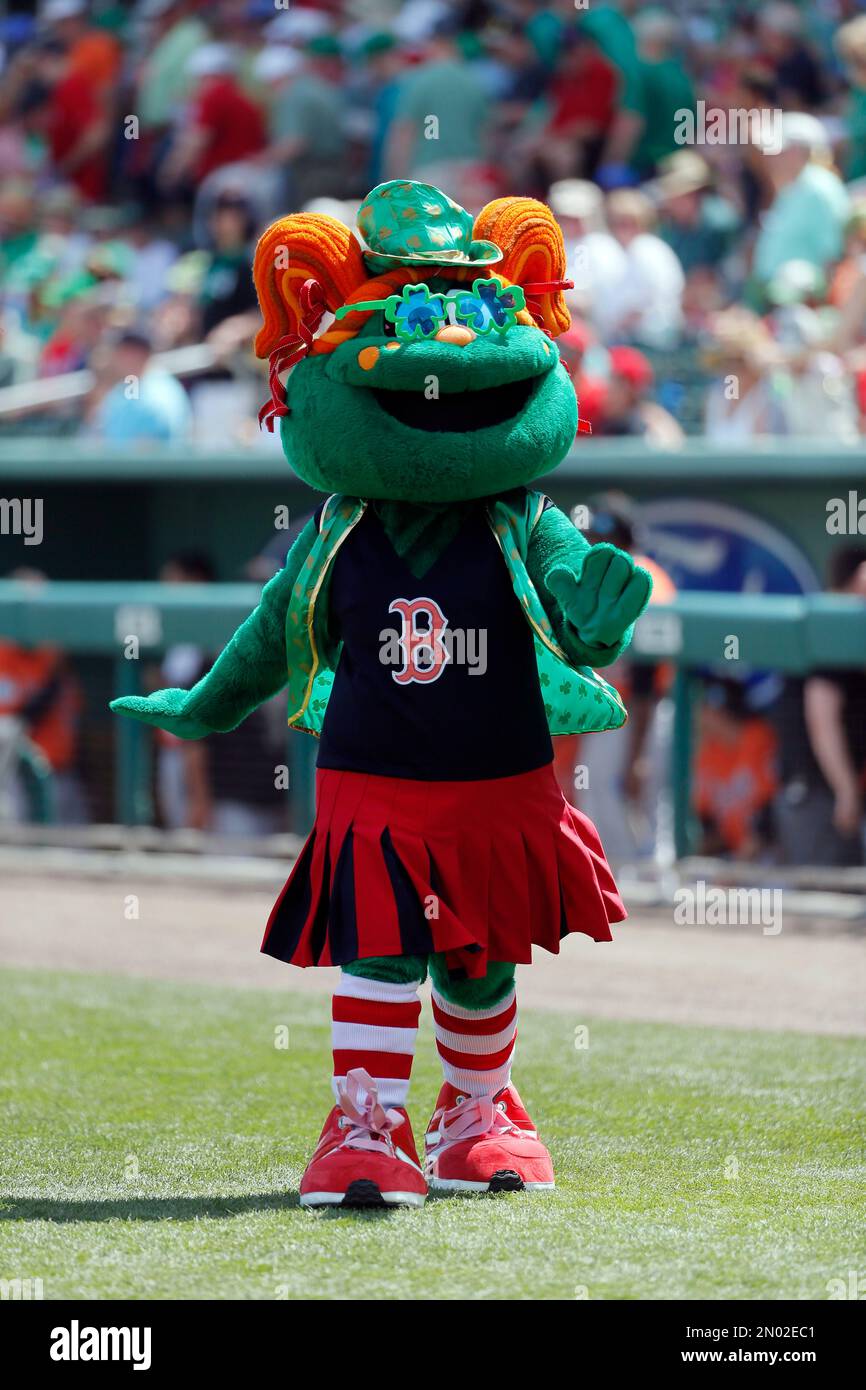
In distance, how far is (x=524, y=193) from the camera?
11.7 m

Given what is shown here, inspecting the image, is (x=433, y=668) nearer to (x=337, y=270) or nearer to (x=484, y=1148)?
(x=337, y=270)

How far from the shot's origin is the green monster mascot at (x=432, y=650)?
12.9 ft

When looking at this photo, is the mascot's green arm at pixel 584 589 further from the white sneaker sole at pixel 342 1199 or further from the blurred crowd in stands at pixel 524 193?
the blurred crowd in stands at pixel 524 193

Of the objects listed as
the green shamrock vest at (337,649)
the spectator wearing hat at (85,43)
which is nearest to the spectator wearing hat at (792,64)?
the spectator wearing hat at (85,43)

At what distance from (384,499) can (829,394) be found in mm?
4810

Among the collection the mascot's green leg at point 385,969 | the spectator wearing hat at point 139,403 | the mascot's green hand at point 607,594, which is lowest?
the mascot's green leg at point 385,969

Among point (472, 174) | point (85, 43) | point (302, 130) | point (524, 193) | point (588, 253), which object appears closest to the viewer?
point (588, 253)

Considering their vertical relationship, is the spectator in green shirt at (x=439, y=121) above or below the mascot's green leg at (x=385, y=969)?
above

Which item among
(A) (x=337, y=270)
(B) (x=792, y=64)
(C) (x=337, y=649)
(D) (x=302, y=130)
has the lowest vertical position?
(C) (x=337, y=649)

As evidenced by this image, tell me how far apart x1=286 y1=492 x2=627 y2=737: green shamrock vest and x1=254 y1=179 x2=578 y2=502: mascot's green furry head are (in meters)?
0.10

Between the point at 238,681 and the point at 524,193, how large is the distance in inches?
309

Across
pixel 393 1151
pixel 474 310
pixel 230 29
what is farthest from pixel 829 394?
pixel 230 29

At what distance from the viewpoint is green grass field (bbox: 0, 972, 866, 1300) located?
339 centimetres

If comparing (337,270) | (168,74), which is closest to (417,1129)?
(337,270)
